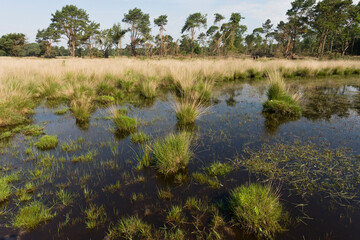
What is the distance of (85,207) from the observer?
7.42 ft

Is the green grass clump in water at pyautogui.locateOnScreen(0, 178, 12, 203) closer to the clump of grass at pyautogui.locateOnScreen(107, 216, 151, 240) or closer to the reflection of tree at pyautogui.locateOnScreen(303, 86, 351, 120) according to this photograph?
the clump of grass at pyautogui.locateOnScreen(107, 216, 151, 240)

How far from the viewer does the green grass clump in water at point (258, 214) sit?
193 centimetres

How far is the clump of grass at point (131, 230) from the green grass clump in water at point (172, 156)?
999mm

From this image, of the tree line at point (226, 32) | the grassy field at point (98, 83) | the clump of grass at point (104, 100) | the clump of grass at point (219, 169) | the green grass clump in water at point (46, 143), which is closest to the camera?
the clump of grass at point (219, 169)

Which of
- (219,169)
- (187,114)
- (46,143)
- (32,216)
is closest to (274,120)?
(187,114)

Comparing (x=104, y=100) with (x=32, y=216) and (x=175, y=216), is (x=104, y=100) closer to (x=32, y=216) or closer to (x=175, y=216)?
(x=32, y=216)

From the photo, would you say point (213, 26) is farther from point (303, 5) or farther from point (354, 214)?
point (354, 214)

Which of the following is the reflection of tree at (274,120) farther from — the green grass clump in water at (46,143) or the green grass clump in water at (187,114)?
the green grass clump in water at (46,143)

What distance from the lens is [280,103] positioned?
592cm

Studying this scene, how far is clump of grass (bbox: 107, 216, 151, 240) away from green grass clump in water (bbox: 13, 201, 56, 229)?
79 cm

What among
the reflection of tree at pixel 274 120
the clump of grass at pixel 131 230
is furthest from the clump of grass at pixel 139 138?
the reflection of tree at pixel 274 120

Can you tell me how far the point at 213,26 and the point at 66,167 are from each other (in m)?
51.3

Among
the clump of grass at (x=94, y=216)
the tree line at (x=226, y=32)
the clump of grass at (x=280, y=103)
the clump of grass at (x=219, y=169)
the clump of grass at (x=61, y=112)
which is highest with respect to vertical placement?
the tree line at (x=226, y=32)

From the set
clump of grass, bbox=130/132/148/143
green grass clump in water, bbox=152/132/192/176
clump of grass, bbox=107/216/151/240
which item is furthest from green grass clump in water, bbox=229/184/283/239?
clump of grass, bbox=130/132/148/143
